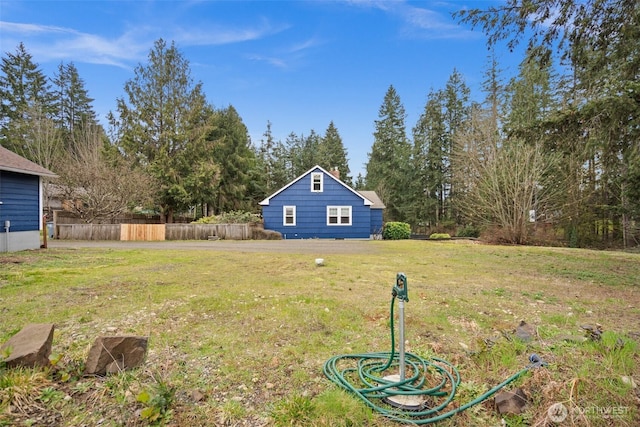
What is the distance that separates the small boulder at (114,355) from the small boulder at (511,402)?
2782mm

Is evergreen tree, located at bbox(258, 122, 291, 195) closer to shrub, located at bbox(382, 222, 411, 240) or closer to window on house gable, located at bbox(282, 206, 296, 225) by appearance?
window on house gable, located at bbox(282, 206, 296, 225)

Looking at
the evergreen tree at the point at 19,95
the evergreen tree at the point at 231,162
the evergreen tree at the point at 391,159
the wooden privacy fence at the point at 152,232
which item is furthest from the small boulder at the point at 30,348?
the evergreen tree at the point at 19,95

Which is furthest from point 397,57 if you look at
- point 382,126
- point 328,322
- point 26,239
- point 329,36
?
point 382,126

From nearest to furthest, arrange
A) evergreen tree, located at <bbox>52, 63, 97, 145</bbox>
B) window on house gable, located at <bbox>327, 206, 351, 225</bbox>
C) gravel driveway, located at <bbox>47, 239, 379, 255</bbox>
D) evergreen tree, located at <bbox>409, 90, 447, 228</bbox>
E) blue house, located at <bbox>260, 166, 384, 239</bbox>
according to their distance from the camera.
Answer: gravel driveway, located at <bbox>47, 239, 379, 255</bbox> < blue house, located at <bbox>260, 166, 384, 239</bbox> < window on house gable, located at <bbox>327, 206, 351, 225</bbox> < evergreen tree, located at <bbox>409, 90, 447, 228</bbox> < evergreen tree, located at <bbox>52, 63, 97, 145</bbox>

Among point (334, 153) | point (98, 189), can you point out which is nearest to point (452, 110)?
point (334, 153)

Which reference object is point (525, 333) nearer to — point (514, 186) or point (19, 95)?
point (514, 186)

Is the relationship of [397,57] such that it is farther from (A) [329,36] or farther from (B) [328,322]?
(B) [328,322]

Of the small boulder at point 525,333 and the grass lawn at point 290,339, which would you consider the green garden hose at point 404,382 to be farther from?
the small boulder at point 525,333

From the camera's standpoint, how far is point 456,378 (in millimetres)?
2545

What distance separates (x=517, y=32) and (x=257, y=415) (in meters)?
7.22

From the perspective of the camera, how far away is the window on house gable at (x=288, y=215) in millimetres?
20406

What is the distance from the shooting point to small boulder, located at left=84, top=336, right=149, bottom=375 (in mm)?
2492

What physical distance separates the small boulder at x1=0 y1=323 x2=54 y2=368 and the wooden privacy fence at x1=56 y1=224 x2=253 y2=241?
15.6 meters

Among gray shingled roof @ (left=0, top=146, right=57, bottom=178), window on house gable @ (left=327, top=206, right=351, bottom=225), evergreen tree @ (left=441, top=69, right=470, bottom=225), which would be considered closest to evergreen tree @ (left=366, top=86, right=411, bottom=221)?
evergreen tree @ (left=441, top=69, right=470, bottom=225)
